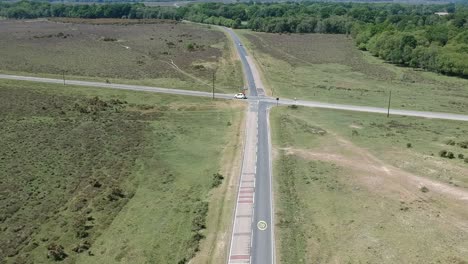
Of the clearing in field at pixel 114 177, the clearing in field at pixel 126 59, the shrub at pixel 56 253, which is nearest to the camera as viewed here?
the shrub at pixel 56 253

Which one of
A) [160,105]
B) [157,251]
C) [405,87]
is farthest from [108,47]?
[157,251]

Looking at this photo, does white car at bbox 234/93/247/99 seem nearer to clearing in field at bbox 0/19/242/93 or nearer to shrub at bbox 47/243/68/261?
clearing in field at bbox 0/19/242/93

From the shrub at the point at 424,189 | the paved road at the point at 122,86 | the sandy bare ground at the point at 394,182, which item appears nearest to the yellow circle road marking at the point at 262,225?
the sandy bare ground at the point at 394,182

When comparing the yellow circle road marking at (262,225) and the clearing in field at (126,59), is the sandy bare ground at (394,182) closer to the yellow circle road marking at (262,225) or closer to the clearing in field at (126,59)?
the yellow circle road marking at (262,225)

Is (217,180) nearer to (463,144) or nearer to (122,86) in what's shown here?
(463,144)

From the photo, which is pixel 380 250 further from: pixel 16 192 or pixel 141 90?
pixel 141 90

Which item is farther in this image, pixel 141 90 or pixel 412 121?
pixel 141 90

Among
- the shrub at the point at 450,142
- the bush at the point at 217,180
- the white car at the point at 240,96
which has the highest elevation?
the white car at the point at 240,96

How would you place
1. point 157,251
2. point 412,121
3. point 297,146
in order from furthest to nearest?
1. point 412,121
2. point 297,146
3. point 157,251
